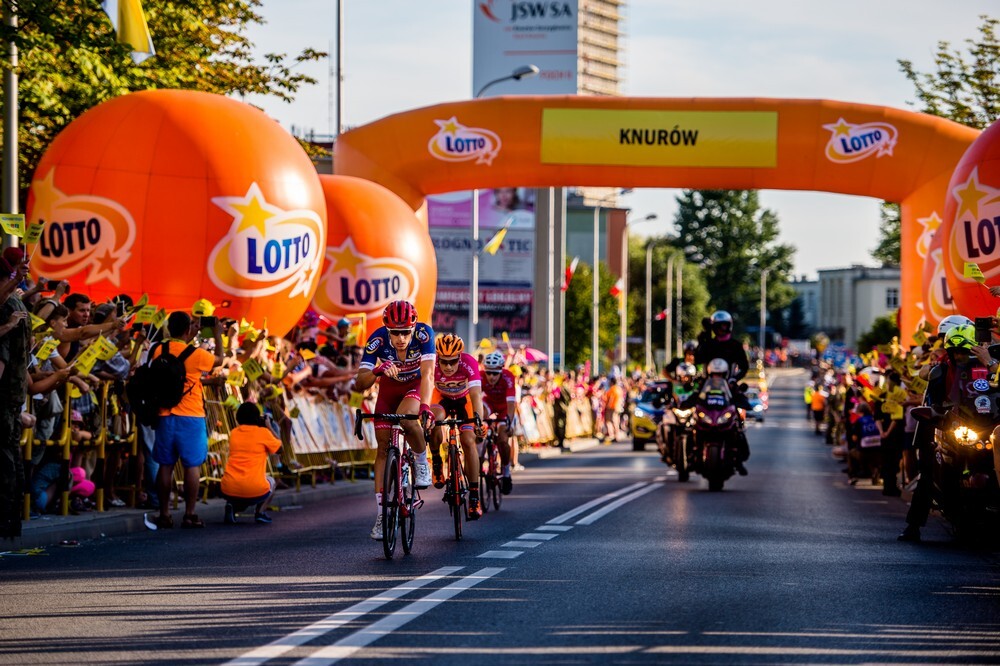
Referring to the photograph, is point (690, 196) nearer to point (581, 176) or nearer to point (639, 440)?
point (639, 440)

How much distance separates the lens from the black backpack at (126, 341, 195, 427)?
14.5m

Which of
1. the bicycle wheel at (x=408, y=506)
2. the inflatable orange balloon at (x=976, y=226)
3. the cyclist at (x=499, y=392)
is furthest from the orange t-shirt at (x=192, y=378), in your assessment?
the inflatable orange balloon at (x=976, y=226)

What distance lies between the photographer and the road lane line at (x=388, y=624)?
7.42m

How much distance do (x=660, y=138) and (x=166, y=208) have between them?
38.1 feet

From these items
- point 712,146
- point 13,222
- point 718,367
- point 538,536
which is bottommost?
point 538,536

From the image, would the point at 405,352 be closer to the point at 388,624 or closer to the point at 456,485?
the point at 456,485

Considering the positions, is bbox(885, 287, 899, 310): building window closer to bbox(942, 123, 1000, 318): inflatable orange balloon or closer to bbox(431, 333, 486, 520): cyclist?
bbox(942, 123, 1000, 318): inflatable orange balloon

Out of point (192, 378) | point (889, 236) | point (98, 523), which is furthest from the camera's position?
point (889, 236)

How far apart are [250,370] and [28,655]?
31.2 feet

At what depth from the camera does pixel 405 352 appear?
1234 centimetres

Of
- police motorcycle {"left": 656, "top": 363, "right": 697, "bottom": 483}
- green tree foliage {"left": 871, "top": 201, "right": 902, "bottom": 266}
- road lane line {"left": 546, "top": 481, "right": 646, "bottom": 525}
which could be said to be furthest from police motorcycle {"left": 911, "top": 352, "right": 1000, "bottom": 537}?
green tree foliage {"left": 871, "top": 201, "right": 902, "bottom": 266}

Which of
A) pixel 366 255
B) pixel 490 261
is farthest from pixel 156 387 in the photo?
pixel 490 261

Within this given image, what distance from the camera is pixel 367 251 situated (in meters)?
24.8

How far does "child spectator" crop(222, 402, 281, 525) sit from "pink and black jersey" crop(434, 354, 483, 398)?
1718 mm
